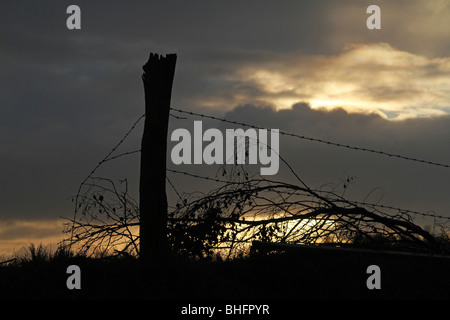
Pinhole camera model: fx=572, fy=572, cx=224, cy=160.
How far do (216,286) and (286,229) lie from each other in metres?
2.36

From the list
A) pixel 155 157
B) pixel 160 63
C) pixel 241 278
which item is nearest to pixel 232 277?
pixel 241 278

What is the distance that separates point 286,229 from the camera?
28.0ft

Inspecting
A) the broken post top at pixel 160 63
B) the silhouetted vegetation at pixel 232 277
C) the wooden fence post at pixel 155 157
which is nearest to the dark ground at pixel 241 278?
the silhouetted vegetation at pixel 232 277

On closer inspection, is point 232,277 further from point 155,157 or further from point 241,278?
point 155,157

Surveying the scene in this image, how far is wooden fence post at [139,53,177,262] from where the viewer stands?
6969 mm

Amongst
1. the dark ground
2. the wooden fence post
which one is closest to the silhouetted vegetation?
the dark ground

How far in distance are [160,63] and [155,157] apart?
48.0 inches

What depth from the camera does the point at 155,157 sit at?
23.2 feet

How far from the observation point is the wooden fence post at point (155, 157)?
697 cm

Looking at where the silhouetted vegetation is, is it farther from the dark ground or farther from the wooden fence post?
the wooden fence post

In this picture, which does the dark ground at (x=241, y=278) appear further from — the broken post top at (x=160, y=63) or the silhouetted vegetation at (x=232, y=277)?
the broken post top at (x=160, y=63)

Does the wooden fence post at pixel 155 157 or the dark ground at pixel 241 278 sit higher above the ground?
the wooden fence post at pixel 155 157
